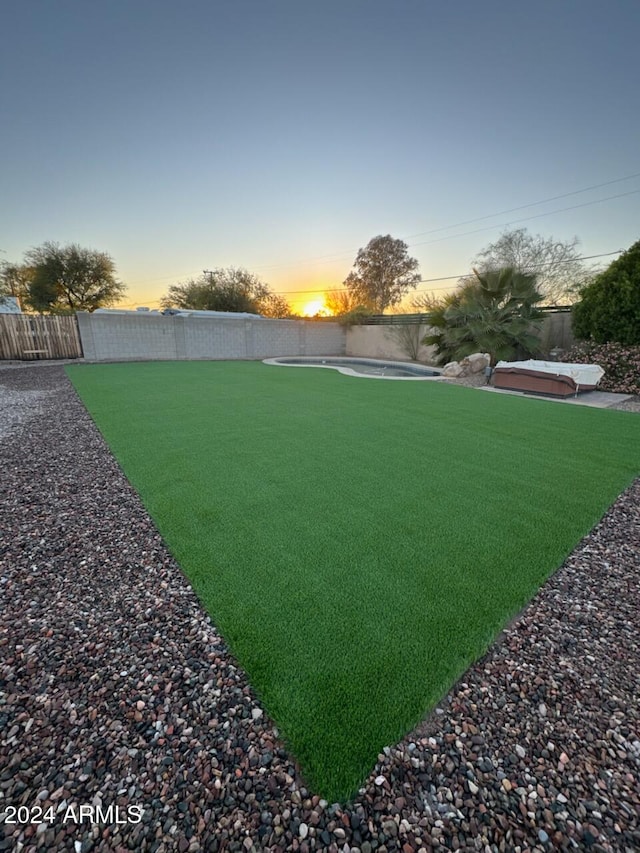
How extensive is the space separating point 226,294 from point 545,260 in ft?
60.0

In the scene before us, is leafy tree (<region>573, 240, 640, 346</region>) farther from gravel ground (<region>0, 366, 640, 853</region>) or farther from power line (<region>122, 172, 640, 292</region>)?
gravel ground (<region>0, 366, 640, 853</region>)

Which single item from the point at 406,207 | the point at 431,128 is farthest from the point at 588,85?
the point at 406,207

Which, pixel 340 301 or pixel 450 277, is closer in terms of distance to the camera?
pixel 450 277

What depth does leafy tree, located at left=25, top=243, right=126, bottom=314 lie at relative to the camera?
1825cm

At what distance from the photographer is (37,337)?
36.8ft

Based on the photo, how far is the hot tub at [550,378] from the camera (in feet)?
22.6

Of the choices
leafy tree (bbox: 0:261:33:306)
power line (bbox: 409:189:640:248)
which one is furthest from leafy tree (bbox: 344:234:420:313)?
leafy tree (bbox: 0:261:33:306)

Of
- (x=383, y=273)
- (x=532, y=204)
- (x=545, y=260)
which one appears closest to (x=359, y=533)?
(x=532, y=204)

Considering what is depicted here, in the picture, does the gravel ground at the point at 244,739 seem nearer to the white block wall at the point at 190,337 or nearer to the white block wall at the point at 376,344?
the white block wall at the point at 190,337

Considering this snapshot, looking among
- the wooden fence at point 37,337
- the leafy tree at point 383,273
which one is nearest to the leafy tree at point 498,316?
the wooden fence at point 37,337

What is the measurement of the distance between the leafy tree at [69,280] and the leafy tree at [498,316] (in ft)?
65.3

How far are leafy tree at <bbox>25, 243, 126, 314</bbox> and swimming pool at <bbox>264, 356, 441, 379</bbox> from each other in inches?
525

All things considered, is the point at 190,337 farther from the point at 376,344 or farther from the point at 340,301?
the point at 340,301

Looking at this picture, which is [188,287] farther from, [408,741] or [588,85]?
[408,741]
